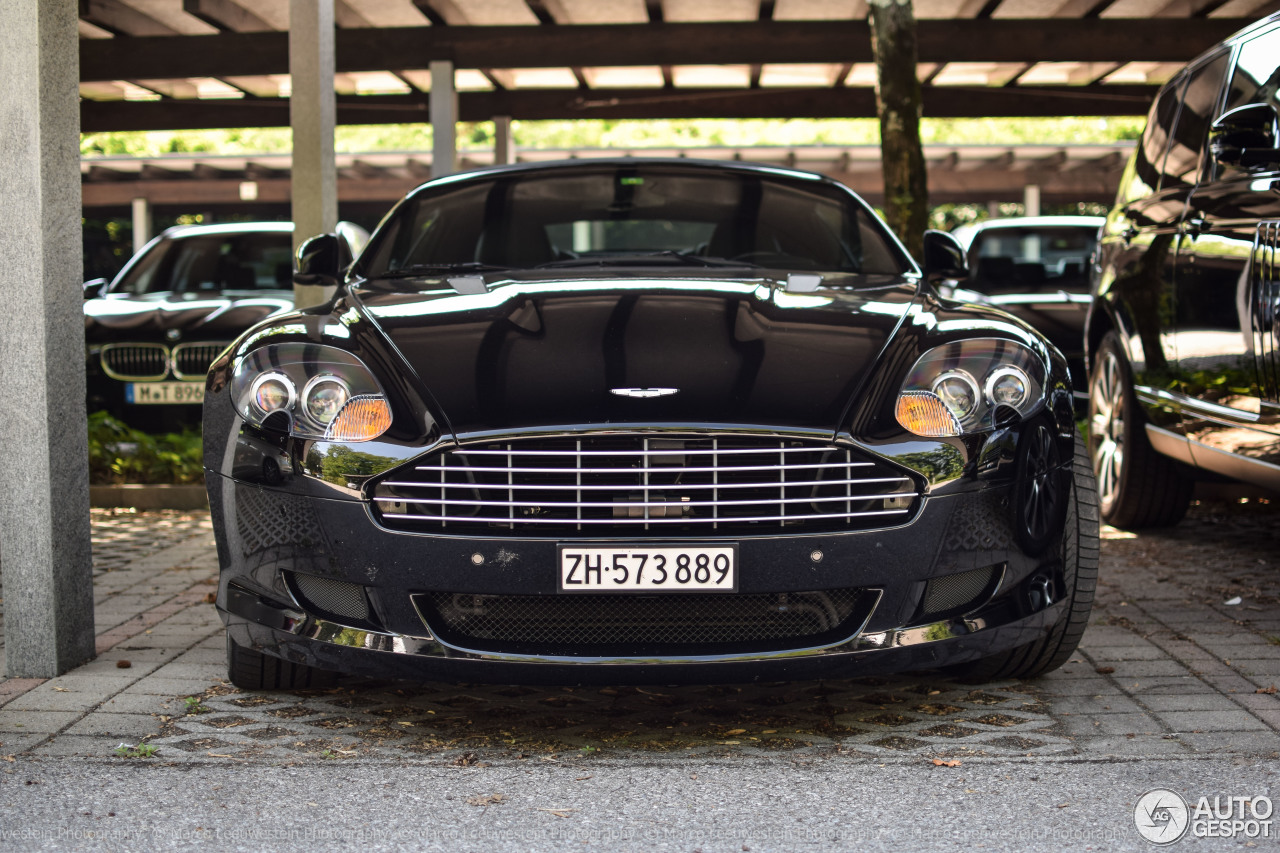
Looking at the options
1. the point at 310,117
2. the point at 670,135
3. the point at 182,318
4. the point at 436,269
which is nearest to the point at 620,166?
the point at 436,269

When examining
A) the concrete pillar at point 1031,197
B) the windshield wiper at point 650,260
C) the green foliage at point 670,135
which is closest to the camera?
the windshield wiper at point 650,260

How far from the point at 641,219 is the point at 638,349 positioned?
1.60 metres

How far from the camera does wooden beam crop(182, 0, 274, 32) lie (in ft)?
41.3

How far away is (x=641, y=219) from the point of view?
476 cm

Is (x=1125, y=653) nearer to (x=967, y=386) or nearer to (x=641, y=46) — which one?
(x=967, y=386)

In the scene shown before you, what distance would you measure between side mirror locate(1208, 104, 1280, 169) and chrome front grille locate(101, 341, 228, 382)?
586 centimetres

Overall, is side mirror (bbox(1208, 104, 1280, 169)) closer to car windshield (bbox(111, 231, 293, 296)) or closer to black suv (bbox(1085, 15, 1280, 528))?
black suv (bbox(1085, 15, 1280, 528))

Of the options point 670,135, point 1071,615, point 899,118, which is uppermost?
point 670,135

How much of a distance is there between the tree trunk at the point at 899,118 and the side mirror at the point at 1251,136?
4279 millimetres

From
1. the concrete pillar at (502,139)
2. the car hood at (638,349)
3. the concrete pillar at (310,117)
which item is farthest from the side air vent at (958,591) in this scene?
the concrete pillar at (502,139)

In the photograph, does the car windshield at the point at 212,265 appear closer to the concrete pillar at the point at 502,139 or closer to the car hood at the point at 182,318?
the car hood at the point at 182,318

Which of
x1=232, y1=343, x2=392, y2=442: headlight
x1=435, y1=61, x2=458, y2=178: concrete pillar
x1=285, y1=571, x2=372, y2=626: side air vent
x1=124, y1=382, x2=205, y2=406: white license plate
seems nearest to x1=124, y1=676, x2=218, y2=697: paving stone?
x1=285, y1=571, x2=372, y2=626: side air vent

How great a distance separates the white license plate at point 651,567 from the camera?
2.95 meters

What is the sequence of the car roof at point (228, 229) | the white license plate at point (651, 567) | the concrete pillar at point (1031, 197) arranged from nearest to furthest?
the white license plate at point (651, 567) < the car roof at point (228, 229) < the concrete pillar at point (1031, 197)
